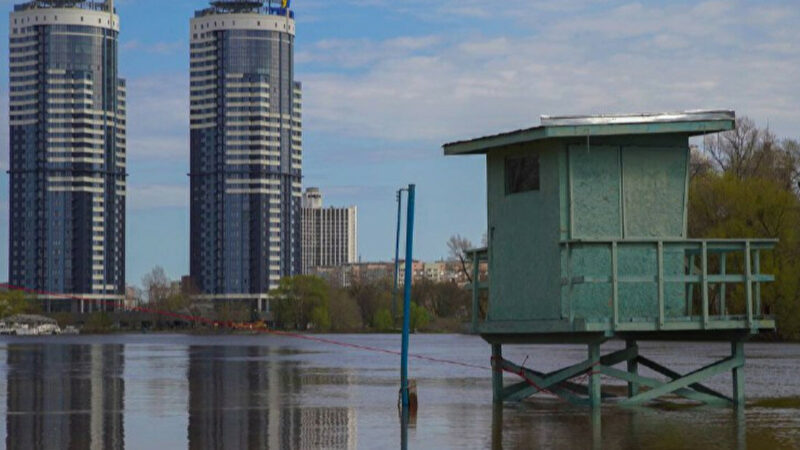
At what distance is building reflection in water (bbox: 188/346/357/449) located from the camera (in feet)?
64.4

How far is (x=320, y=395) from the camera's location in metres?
31.3

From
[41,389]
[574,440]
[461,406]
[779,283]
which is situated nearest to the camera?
[574,440]

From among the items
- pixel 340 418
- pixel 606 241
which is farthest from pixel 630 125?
pixel 340 418

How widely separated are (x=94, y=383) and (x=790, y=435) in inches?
876

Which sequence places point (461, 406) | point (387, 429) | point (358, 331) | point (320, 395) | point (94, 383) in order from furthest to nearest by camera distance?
1. point (358, 331)
2. point (94, 383)
3. point (320, 395)
4. point (461, 406)
5. point (387, 429)

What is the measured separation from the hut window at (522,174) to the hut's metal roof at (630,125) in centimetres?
71

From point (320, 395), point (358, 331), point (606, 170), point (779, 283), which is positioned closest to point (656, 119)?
point (606, 170)

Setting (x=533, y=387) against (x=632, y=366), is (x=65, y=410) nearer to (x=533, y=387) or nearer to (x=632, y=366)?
(x=533, y=387)

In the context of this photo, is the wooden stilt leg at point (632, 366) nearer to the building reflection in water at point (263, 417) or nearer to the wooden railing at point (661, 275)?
the wooden railing at point (661, 275)

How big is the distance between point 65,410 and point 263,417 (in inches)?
167

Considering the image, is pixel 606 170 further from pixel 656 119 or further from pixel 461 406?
pixel 461 406

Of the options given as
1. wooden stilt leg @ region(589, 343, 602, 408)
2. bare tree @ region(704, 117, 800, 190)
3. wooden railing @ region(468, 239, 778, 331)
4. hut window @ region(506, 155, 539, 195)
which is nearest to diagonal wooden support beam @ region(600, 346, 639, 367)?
wooden stilt leg @ region(589, 343, 602, 408)

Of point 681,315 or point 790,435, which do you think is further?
point 681,315

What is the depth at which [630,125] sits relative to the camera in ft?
73.7
